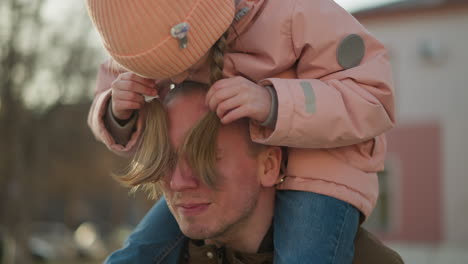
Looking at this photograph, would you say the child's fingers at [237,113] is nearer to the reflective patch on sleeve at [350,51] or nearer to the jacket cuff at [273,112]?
the jacket cuff at [273,112]

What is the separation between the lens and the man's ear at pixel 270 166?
2820mm

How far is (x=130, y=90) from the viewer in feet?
8.66

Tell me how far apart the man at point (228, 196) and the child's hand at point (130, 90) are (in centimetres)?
18

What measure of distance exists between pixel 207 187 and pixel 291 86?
58 centimetres

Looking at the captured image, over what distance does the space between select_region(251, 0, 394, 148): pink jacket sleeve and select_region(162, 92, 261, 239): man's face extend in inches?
7.6

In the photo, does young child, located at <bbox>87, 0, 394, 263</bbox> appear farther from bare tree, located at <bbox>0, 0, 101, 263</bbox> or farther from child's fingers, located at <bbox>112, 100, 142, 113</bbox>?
bare tree, located at <bbox>0, 0, 101, 263</bbox>

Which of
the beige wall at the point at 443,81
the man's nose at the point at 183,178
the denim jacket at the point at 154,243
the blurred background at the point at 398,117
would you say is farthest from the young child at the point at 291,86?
the beige wall at the point at 443,81

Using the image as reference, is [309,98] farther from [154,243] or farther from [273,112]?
[154,243]

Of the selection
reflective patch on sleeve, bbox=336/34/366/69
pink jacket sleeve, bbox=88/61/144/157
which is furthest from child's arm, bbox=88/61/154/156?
reflective patch on sleeve, bbox=336/34/366/69

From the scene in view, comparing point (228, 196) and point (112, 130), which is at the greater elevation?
point (112, 130)

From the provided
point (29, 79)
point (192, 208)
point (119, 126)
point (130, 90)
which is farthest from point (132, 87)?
point (29, 79)

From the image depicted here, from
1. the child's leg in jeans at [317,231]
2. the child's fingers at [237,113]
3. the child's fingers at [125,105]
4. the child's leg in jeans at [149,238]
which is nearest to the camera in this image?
the child's fingers at [237,113]

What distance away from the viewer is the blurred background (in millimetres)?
14391

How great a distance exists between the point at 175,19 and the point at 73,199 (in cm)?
3800
